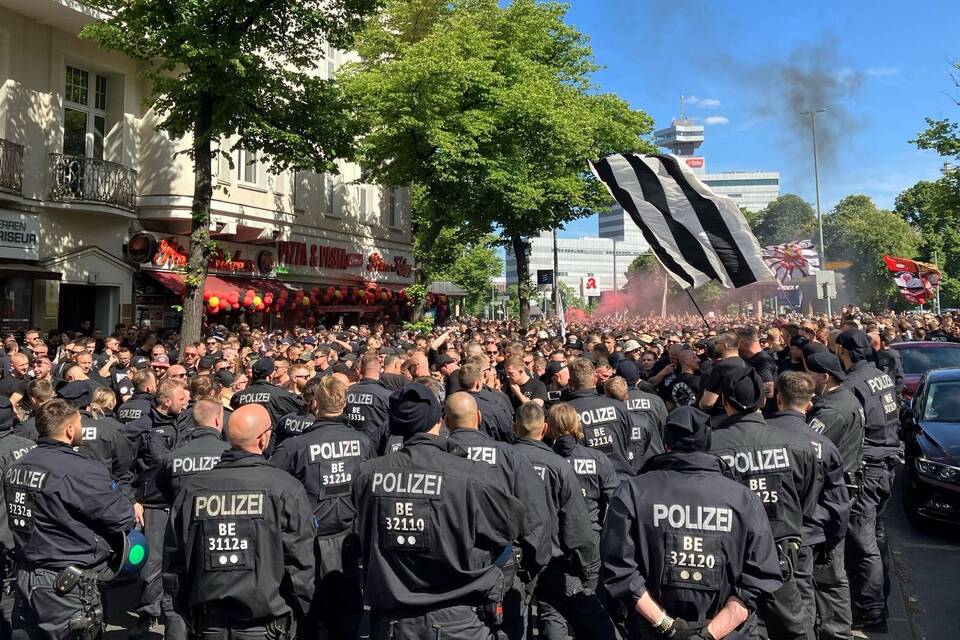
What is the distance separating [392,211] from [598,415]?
27.4 meters

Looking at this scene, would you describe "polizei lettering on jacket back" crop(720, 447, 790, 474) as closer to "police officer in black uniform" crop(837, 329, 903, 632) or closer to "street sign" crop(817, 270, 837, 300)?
"police officer in black uniform" crop(837, 329, 903, 632)

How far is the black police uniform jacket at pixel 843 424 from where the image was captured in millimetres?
5434

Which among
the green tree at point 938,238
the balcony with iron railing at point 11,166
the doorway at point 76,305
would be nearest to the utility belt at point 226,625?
the balcony with iron railing at point 11,166

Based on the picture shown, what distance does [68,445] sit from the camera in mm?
4715

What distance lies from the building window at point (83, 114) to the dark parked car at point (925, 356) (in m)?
17.7

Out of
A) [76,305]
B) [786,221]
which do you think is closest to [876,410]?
[76,305]

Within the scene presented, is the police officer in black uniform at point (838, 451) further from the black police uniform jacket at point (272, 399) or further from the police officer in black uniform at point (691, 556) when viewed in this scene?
the black police uniform jacket at point (272, 399)

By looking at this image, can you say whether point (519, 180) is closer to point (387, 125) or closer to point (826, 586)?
point (387, 125)

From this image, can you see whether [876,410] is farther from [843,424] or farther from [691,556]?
[691,556]

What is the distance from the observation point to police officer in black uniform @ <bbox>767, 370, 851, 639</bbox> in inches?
178

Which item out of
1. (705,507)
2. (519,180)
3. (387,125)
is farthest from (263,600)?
(519,180)

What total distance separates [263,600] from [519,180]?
2094 centimetres

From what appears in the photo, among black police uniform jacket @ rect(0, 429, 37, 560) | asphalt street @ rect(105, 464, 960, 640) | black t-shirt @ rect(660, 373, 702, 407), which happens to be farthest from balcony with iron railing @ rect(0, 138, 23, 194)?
black t-shirt @ rect(660, 373, 702, 407)

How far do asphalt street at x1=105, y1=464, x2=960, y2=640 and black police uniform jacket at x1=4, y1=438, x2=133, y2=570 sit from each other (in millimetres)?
1938
